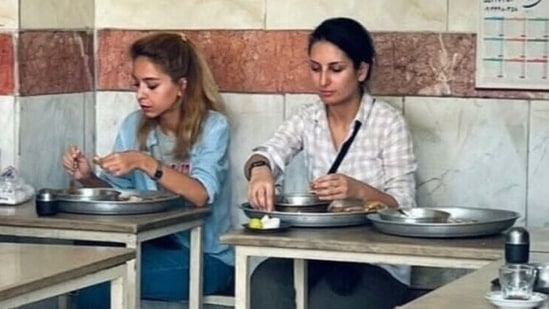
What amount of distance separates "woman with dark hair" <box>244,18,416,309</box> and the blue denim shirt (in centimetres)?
22

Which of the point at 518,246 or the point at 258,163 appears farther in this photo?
the point at 258,163

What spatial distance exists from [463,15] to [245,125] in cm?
86

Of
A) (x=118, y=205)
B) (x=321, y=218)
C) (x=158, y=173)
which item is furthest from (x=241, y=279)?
(x=158, y=173)

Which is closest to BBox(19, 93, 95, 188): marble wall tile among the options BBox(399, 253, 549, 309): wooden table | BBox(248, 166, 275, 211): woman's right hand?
BBox(248, 166, 275, 211): woman's right hand

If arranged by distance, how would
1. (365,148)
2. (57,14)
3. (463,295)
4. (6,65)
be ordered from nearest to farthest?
1. (463,295)
2. (365,148)
3. (6,65)
4. (57,14)

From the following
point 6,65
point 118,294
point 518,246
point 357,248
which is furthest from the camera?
point 6,65

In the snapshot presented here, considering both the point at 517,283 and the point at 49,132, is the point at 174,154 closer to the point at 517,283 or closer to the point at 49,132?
the point at 49,132

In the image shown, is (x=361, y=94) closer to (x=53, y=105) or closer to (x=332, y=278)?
(x=332, y=278)

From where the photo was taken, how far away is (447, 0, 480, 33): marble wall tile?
4.64 meters

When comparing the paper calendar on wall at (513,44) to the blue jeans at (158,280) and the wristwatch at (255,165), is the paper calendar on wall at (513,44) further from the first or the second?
the blue jeans at (158,280)

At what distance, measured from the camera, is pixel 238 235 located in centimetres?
384

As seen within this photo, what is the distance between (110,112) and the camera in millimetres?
5148

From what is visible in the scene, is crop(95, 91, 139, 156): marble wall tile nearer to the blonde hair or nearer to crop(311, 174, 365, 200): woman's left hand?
the blonde hair

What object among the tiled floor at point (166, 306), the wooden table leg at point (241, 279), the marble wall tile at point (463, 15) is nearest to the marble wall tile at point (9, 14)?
the tiled floor at point (166, 306)
